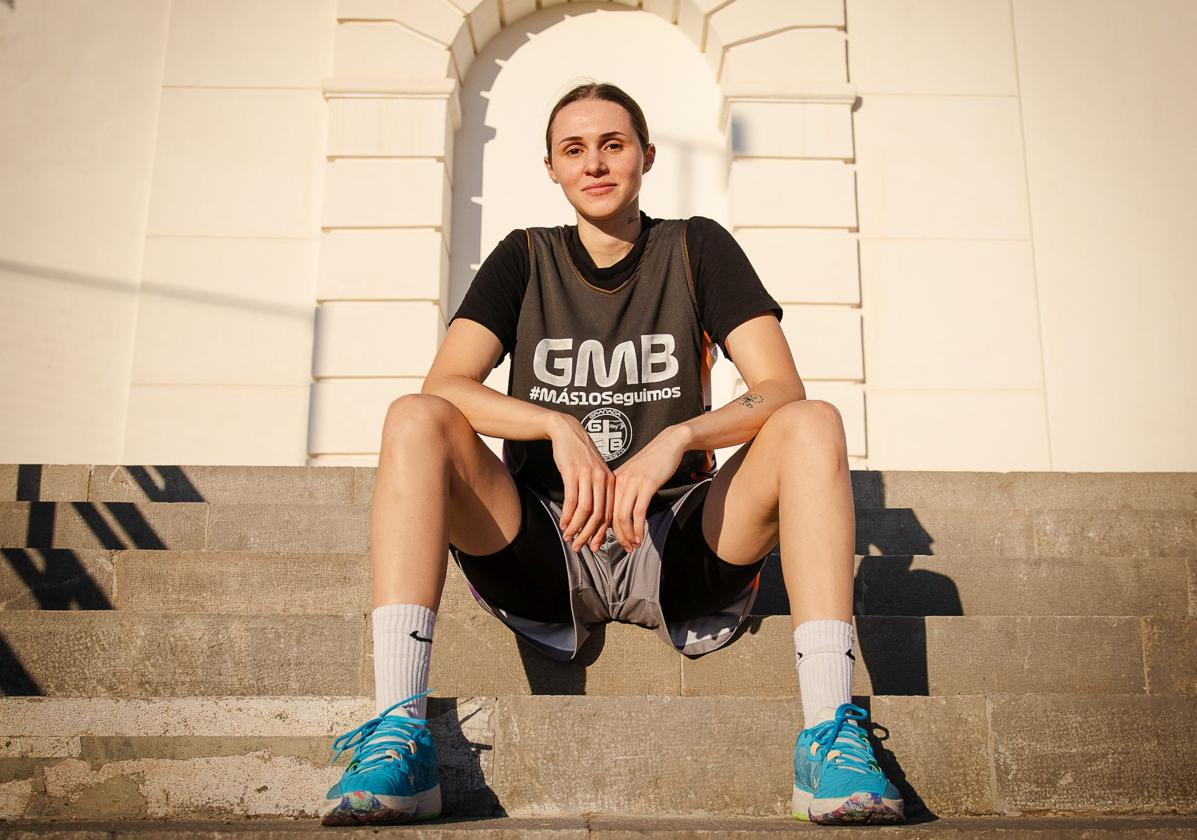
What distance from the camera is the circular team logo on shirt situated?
8.00 ft

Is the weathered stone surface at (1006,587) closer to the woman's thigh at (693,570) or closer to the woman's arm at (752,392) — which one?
the woman's thigh at (693,570)

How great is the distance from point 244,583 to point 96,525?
0.96 metres

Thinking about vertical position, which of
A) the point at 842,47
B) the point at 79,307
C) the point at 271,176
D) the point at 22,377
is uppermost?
the point at 842,47

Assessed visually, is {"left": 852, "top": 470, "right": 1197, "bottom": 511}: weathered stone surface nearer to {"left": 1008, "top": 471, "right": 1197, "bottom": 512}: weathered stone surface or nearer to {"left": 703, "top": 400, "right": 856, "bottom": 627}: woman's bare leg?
{"left": 1008, "top": 471, "right": 1197, "bottom": 512}: weathered stone surface

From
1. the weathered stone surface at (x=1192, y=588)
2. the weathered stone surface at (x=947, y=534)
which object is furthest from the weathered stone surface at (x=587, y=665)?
the weathered stone surface at (x=1192, y=588)

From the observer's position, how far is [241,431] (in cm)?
614

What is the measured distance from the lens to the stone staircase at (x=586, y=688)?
199 cm

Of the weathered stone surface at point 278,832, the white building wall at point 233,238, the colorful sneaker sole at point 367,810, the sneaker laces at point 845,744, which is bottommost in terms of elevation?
the weathered stone surface at point 278,832

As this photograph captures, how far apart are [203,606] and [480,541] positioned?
1.20 meters

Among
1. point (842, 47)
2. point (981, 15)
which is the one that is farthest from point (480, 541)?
point (981, 15)

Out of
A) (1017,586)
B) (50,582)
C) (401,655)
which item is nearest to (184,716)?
(401,655)

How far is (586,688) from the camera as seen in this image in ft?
8.05

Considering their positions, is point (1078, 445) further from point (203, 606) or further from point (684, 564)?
point (203, 606)

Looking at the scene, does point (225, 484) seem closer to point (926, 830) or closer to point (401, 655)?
point (401, 655)
